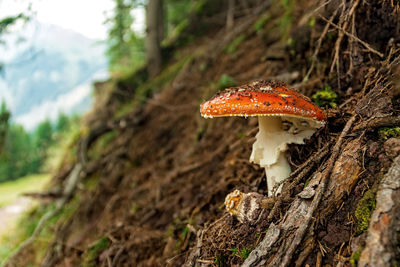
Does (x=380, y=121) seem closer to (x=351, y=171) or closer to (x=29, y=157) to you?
(x=351, y=171)

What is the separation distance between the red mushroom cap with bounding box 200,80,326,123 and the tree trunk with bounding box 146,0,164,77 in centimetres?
745

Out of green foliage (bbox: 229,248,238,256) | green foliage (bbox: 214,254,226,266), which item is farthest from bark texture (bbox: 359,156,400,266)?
green foliage (bbox: 214,254,226,266)

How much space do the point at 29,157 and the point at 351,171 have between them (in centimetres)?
2321

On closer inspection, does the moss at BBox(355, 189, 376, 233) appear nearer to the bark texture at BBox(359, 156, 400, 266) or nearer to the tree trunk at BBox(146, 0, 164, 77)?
the bark texture at BBox(359, 156, 400, 266)

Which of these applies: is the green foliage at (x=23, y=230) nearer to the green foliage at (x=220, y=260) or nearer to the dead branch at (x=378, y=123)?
the green foliage at (x=220, y=260)

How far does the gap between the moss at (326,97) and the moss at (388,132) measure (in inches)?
30.0

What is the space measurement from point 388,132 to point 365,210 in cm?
53

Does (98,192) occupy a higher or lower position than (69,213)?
higher

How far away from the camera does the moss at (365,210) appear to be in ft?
4.25

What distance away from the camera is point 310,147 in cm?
213

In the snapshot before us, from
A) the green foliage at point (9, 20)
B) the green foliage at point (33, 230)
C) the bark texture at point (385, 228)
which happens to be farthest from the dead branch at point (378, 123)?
the green foliage at point (33, 230)

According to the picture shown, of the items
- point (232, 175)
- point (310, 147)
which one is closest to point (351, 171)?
point (310, 147)

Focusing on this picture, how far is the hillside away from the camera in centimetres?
142

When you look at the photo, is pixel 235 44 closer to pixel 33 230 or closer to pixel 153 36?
pixel 153 36
